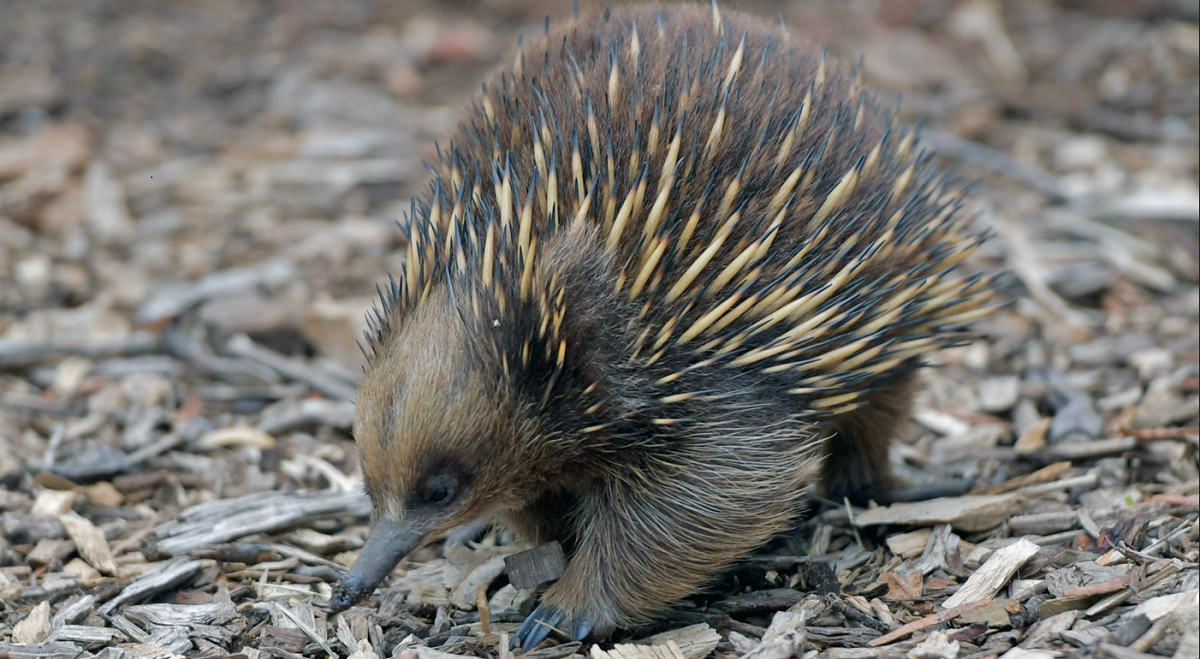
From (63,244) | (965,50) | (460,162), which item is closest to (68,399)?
(63,244)

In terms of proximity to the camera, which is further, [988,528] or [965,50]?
[965,50]

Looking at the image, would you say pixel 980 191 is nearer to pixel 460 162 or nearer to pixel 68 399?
pixel 460 162

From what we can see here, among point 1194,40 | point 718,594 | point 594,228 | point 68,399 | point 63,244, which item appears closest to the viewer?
point 594,228

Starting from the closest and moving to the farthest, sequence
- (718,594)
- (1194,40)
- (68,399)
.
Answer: (718,594) → (68,399) → (1194,40)

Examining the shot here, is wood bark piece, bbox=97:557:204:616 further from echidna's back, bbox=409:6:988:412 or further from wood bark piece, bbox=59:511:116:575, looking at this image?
echidna's back, bbox=409:6:988:412

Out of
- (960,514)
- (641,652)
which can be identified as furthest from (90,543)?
(960,514)

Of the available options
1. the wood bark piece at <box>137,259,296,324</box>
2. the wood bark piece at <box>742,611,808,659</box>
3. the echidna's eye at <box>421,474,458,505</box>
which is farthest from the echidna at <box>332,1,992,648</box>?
the wood bark piece at <box>137,259,296,324</box>
